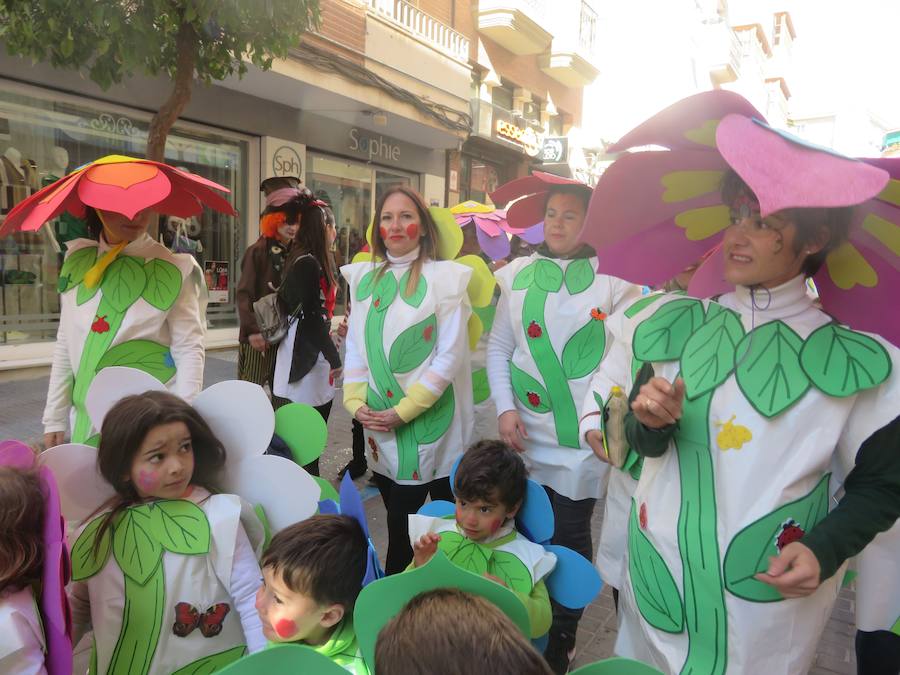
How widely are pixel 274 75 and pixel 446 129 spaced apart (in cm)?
417

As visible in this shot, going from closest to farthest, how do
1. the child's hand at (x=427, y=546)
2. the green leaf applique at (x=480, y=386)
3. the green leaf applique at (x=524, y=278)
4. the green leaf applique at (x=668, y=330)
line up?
the green leaf applique at (x=668, y=330) < the child's hand at (x=427, y=546) < the green leaf applique at (x=524, y=278) < the green leaf applique at (x=480, y=386)

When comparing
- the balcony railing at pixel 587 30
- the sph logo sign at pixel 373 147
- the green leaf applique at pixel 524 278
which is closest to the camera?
the green leaf applique at pixel 524 278

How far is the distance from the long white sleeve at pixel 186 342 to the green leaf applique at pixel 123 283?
0.14 meters

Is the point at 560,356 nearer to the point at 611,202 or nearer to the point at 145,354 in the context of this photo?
the point at 611,202

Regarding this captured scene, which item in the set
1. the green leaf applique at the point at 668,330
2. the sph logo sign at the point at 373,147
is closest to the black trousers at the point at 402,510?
the green leaf applique at the point at 668,330

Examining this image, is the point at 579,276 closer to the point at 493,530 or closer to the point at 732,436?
the point at 493,530

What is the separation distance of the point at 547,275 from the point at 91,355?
1677mm

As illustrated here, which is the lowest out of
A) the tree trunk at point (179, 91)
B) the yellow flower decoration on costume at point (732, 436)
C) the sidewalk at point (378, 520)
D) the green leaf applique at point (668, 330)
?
the sidewalk at point (378, 520)

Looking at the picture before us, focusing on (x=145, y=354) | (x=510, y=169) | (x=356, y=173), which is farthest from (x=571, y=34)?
(x=145, y=354)

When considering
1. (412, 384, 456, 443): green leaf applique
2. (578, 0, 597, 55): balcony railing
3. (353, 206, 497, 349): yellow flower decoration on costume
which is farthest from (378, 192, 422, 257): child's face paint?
(578, 0, 597, 55): balcony railing

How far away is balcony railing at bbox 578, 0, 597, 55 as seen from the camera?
57.0 ft

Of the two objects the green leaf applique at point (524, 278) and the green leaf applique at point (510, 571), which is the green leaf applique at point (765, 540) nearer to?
the green leaf applique at point (510, 571)

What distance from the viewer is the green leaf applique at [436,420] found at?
8.24 ft

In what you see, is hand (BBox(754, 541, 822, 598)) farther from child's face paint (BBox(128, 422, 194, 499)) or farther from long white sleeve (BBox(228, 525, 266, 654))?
child's face paint (BBox(128, 422, 194, 499))
